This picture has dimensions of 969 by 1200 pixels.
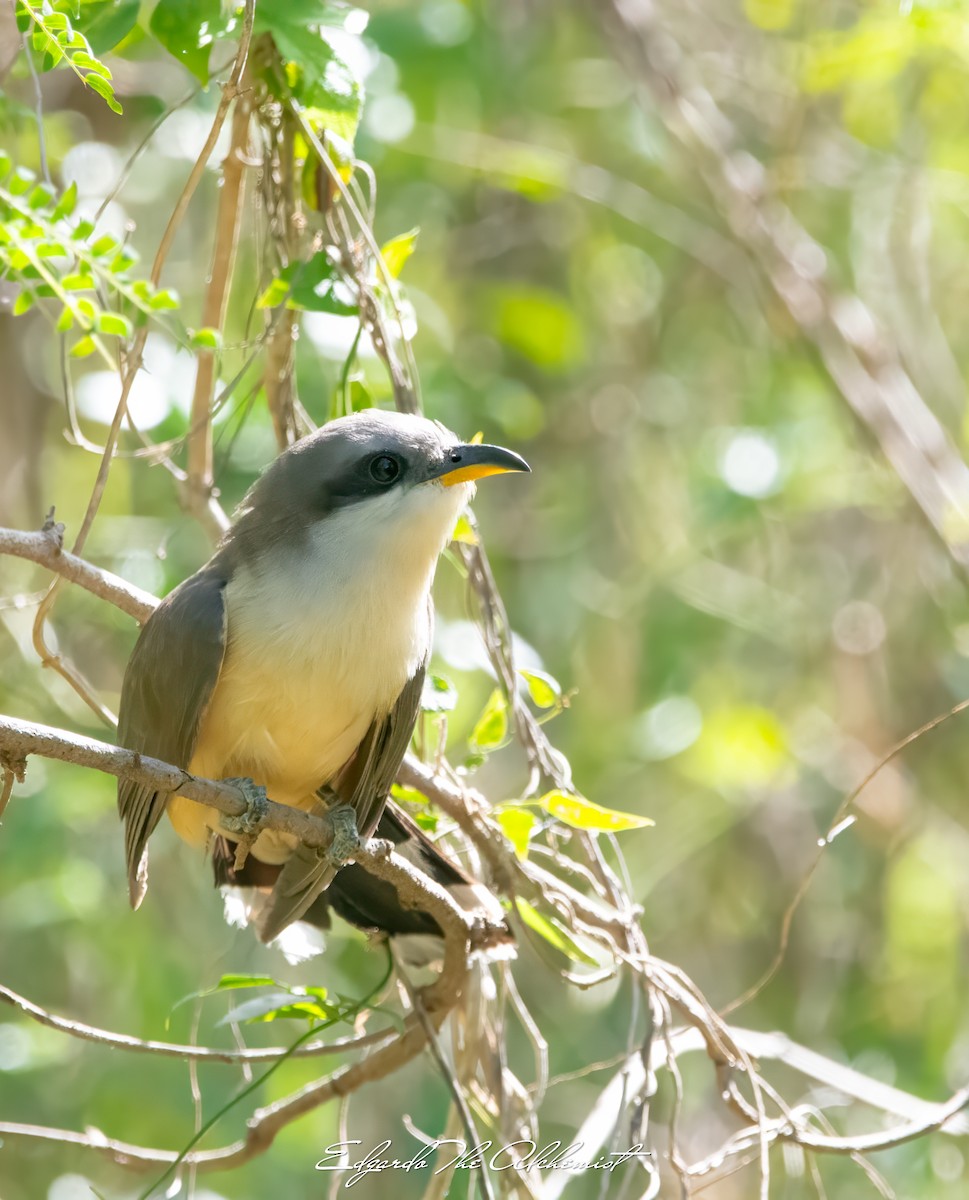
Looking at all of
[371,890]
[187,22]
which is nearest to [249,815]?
[371,890]

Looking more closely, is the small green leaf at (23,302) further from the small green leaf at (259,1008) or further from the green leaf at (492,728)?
the small green leaf at (259,1008)

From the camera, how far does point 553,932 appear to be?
3.52 meters

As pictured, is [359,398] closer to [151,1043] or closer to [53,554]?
[53,554]

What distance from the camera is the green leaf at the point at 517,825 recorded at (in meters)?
3.36

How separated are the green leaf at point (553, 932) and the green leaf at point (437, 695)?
536 millimetres

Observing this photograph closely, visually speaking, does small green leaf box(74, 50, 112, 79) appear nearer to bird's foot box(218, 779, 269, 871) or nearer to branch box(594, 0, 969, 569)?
bird's foot box(218, 779, 269, 871)

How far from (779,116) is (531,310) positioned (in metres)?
1.62

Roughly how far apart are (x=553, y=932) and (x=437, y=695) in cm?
68

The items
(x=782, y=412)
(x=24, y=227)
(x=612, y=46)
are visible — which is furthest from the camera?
(x=782, y=412)

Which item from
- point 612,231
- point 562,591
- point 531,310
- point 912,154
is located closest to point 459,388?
point 531,310

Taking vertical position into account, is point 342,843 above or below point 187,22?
below

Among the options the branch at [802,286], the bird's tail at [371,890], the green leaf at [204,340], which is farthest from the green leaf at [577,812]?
the branch at [802,286]

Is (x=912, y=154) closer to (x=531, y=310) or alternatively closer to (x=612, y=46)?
(x=612, y=46)

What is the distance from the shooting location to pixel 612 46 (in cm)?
584
